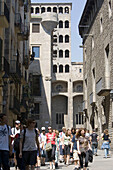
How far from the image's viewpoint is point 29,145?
860cm

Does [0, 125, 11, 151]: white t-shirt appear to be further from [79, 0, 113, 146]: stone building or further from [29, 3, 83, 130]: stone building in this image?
[29, 3, 83, 130]: stone building

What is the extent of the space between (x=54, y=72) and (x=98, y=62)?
2828 cm

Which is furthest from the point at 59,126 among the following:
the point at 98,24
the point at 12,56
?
the point at 12,56

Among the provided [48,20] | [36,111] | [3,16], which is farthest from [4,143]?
[36,111]

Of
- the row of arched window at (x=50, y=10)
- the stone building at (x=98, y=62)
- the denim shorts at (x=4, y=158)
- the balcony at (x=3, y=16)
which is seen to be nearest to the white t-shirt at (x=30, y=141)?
the denim shorts at (x=4, y=158)

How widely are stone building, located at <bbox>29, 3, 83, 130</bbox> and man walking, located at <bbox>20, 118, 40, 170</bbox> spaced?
36.6 meters

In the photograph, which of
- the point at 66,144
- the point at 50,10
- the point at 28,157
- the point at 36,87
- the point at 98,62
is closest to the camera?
the point at 28,157

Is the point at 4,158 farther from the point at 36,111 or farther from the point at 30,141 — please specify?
the point at 36,111

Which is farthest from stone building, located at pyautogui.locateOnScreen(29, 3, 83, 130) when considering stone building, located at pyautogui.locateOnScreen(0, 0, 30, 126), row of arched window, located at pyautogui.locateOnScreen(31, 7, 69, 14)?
stone building, located at pyautogui.locateOnScreen(0, 0, 30, 126)

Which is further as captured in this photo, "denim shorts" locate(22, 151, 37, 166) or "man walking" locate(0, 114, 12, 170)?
"denim shorts" locate(22, 151, 37, 166)

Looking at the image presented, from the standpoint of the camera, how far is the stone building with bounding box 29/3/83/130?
156ft

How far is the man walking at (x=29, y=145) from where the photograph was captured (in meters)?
8.55

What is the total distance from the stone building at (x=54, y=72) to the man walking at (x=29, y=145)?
36.6 meters

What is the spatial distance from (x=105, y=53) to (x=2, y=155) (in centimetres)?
1842
